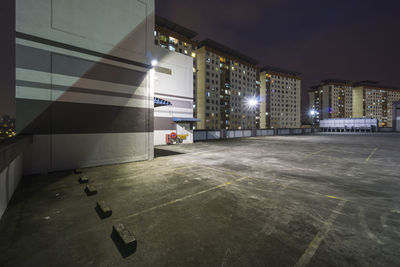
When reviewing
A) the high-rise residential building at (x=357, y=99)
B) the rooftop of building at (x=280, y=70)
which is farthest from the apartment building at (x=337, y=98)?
the rooftop of building at (x=280, y=70)

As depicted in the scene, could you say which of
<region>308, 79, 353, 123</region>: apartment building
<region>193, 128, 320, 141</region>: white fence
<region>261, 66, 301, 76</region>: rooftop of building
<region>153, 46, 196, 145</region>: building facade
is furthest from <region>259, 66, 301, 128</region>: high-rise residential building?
<region>153, 46, 196, 145</region>: building facade

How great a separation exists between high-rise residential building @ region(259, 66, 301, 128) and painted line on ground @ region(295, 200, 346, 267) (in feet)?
347

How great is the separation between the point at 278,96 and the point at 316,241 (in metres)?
116

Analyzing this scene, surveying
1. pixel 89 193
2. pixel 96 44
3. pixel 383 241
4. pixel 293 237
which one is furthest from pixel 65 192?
pixel 383 241

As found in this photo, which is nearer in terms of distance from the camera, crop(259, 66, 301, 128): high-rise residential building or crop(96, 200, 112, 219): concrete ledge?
crop(96, 200, 112, 219): concrete ledge

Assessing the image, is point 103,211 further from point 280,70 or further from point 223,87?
point 280,70

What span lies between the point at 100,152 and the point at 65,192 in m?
4.11

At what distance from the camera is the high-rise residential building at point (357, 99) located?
127m

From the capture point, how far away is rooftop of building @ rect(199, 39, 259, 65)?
2804 inches

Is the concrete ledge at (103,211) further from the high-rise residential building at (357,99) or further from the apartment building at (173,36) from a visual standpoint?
the high-rise residential building at (357,99)

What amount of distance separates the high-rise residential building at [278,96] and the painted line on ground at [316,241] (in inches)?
4167

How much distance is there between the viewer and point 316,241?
329 centimetres

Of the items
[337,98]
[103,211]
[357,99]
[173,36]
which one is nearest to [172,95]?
[103,211]

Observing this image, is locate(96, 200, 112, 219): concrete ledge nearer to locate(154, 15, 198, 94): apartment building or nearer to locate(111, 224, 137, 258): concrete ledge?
locate(111, 224, 137, 258): concrete ledge
